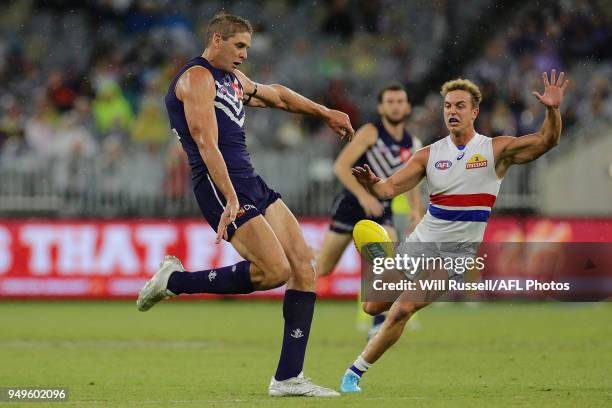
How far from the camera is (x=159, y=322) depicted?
48.8 feet

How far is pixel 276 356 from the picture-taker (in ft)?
35.9

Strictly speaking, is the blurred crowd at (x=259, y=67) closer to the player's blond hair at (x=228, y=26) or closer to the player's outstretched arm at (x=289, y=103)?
Result: the player's outstretched arm at (x=289, y=103)

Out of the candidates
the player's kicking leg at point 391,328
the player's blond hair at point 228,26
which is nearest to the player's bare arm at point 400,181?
the player's kicking leg at point 391,328

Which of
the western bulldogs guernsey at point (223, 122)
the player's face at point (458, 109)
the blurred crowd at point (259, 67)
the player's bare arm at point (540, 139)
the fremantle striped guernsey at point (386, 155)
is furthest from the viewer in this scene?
the blurred crowd at point (259, 67)

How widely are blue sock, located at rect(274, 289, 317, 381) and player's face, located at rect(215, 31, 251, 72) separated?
61.3 inches

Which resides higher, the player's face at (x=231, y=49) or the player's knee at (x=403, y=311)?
the player's face at (x=231, y=49)

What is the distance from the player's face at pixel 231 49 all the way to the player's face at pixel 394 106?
13.8ft

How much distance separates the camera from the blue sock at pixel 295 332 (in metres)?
8.05

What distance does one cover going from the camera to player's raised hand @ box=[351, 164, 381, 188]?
803 cm

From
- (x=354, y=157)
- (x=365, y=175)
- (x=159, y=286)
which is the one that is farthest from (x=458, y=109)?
(x=354, y=157)

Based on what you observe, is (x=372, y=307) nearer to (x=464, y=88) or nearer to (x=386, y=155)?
(x=464, y=88)

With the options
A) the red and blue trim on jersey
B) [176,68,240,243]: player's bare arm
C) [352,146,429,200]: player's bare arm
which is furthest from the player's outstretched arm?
the red and blue trim on jersey

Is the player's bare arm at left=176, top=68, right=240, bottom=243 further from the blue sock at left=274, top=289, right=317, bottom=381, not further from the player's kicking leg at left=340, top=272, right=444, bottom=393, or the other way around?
the player's kicking leg at left=340, top=272, right=444, bottom=393

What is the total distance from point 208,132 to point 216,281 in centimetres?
101
